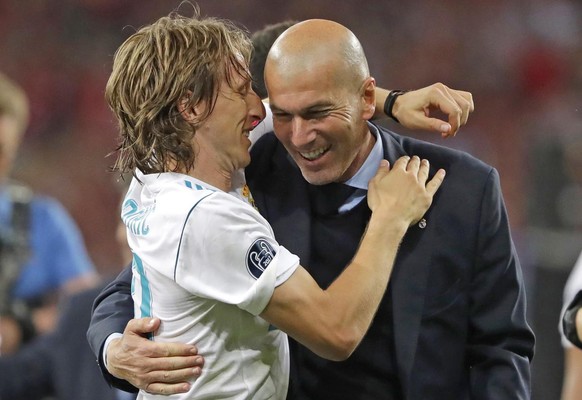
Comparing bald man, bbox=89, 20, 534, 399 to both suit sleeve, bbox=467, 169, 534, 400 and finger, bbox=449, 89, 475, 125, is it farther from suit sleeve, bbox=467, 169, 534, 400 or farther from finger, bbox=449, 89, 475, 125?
finger, bbox=449, 89, 475, 125

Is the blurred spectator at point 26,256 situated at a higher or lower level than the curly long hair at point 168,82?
lower

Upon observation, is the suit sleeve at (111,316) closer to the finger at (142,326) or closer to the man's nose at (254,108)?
the finger at (142,326)

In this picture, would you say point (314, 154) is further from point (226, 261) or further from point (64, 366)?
point (64, 366)

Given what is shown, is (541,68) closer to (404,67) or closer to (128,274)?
(404,67)

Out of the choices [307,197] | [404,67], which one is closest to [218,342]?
[307,197]

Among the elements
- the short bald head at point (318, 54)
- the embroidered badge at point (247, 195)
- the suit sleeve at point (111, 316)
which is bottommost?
the suit sleeve at point (111, 316)

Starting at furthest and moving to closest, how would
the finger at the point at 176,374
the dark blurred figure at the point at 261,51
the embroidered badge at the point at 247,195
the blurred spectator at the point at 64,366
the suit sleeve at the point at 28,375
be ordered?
1. the suit sleeve at the point at 28,375
2. the blurred spectator at the point at 64,366
3. the dark blurred figure at the point at 261,51
4. the embroidered badge at the point at 247,195
5. the finger at the point at 176,374

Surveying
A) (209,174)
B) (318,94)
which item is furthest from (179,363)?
(318,94)

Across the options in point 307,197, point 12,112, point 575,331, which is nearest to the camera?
point 307,197

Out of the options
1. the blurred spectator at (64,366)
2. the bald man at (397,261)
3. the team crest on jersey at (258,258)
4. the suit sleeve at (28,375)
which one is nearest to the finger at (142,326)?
the bald man at (397,261)

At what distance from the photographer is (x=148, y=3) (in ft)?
30.3

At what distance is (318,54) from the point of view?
235cm

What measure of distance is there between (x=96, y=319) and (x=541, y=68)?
7.02 meters

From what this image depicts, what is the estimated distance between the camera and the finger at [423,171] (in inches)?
97.3
